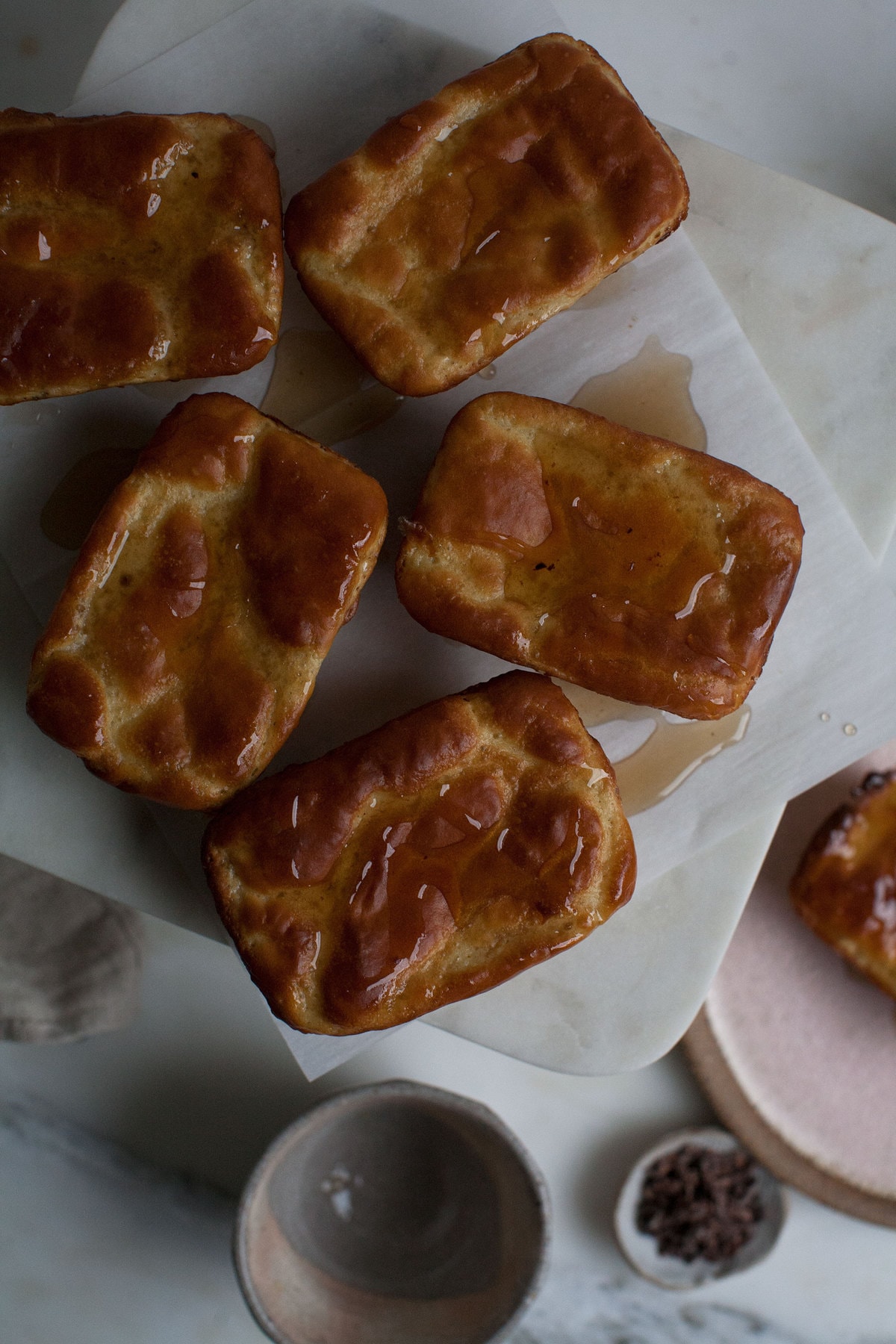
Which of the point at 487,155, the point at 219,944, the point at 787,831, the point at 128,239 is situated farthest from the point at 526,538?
the point at 219,944

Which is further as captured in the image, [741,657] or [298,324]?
[298,324]

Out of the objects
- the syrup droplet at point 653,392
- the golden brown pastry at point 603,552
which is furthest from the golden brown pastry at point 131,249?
the syrup droplet at point 653,392

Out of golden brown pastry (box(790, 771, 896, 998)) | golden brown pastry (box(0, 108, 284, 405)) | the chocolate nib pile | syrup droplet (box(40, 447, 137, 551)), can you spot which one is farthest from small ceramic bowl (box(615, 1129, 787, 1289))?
golden brown pastry (box(0, 108, 284, 405))

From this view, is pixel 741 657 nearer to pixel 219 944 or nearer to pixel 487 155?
pixel 487 155

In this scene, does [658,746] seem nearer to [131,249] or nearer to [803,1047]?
[803,1047]

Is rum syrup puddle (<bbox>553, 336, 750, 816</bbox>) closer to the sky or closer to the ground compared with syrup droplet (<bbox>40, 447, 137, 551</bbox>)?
closer to the ground

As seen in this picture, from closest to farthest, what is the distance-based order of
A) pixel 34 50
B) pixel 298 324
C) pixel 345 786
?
pixel 345 786 < pixel 298 324 < pixel 34 50

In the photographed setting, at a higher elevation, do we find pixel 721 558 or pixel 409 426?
pixel 409 426

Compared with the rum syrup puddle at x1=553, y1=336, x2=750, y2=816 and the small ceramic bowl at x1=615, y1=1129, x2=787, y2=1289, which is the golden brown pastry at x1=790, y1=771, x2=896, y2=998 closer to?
the rum syrup puddle at x1=553, y1=336, x2=750, y2=816
